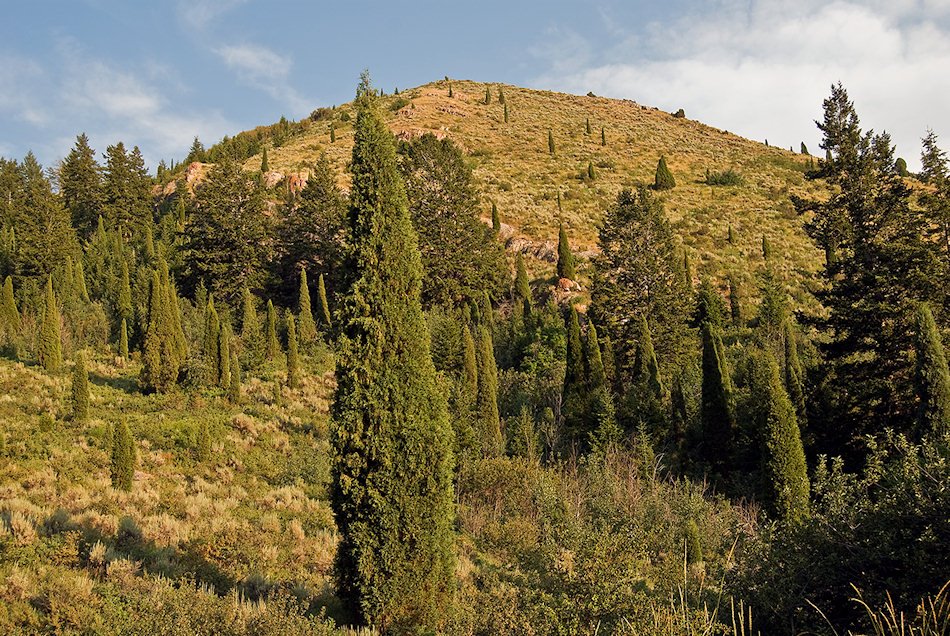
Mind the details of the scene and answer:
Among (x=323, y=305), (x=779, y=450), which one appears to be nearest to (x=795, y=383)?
(x=779, y=450)

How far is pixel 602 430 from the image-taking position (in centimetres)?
2464

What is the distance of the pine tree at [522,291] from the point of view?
122ft

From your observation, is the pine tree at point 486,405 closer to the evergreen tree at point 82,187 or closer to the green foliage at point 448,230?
the green foliage at point 448,230

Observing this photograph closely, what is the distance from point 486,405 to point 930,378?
1601 cm

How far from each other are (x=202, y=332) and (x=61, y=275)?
14.6 metres

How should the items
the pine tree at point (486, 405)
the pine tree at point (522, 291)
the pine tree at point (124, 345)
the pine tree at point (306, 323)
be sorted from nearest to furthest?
the pine tree at point (486, 405), the pine tree at point (124, 345), the pine tree at point (306, 323), the pine tree at point (522, 291)

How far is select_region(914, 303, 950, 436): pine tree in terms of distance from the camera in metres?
15.9

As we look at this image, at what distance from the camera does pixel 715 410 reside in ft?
78.8

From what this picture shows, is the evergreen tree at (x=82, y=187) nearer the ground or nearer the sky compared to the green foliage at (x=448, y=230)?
nearer the sky

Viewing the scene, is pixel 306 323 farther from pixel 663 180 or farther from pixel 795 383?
pixel 663 180

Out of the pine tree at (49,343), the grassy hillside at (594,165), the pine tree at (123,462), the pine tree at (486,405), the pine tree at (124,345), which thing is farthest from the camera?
the grassy hillside at (594,165)

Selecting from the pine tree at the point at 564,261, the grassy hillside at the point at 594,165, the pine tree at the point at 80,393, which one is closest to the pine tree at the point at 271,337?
the pine tree at the point at 80,393

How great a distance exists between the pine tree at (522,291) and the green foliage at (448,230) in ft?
3.54

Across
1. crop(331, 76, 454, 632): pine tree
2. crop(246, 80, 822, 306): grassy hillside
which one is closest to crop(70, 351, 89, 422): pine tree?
crop(331, 76, 454, 632): pine tree
